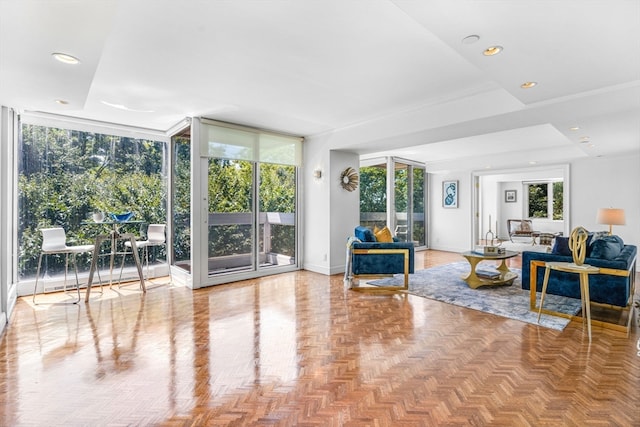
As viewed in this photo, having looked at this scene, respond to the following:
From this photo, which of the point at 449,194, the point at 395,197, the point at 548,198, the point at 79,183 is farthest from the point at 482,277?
the point at 548,198

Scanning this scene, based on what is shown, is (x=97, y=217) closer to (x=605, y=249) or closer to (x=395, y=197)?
(x=605, y=249)

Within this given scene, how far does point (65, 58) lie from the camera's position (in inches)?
95.0

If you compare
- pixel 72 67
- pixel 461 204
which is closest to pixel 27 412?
pixel 72 67

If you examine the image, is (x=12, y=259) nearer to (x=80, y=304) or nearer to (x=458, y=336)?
(x=80, y=304)

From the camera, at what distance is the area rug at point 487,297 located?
385 cm

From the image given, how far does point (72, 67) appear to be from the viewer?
8.43 feet

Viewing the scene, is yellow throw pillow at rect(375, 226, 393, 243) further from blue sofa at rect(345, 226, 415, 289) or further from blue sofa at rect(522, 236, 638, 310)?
blue sofa at rect(522, 236, 638, 310)

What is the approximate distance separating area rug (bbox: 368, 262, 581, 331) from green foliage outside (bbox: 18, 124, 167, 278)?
171 inches

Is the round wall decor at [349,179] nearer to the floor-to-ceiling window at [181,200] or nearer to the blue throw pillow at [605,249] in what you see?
the floor-to-ceiling window at [181,200]

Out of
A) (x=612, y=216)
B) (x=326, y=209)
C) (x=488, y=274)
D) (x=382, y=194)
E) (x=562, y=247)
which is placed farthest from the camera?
(x=382, y=194)

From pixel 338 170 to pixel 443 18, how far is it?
430 cm

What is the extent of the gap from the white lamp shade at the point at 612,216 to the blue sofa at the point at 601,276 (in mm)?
2126

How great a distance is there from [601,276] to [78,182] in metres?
7.21

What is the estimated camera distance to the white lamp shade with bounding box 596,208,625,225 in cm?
592
